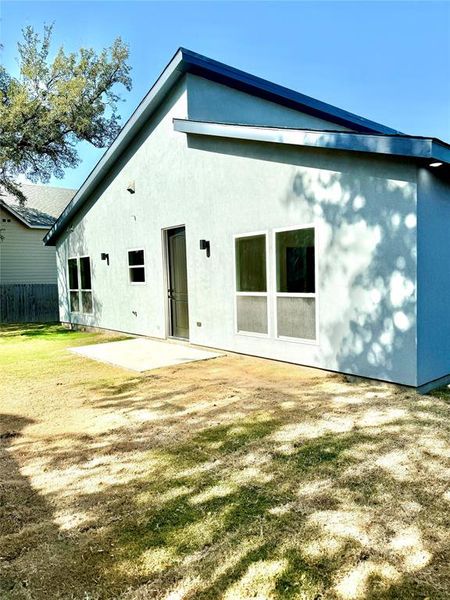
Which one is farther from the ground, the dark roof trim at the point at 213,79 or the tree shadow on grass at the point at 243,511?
the dark roof trim at the point at 213,79

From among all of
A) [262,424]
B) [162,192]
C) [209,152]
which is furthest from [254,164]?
[262,424]

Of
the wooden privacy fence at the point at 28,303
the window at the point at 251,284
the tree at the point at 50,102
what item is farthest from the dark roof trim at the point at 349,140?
the wooden privacy fence at the point at 28,303

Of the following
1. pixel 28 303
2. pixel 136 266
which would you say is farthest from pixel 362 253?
pixel 28 303

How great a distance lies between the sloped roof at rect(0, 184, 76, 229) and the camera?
64.5 feet

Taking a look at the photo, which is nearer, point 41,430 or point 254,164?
point 41,430

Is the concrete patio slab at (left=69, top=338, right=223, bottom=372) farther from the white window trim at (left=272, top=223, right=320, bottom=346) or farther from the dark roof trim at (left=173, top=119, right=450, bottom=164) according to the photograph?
the dark roof trim at (left=173, top=119, right=450, bottom=164)

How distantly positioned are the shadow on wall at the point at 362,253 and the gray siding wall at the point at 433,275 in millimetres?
128

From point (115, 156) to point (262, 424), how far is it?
29.3 feet

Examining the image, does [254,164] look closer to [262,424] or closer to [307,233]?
[307,233]

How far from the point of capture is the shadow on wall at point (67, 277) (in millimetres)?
12922

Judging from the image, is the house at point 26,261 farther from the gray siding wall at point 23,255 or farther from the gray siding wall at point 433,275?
the gray siding wall at point 433,275

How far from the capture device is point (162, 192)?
9.86 metres

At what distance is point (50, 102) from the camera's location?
15984mm

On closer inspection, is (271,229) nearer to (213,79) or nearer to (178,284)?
(178,284)
